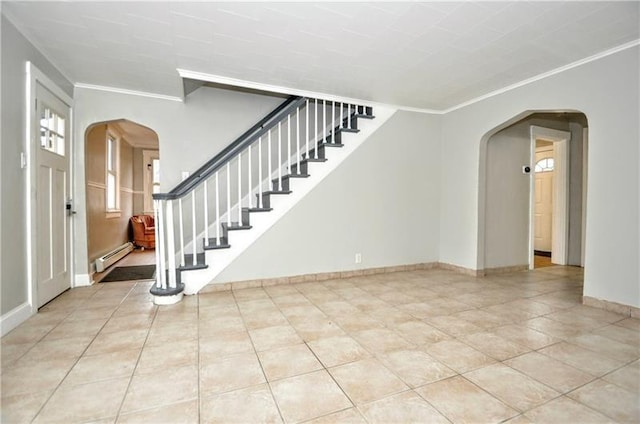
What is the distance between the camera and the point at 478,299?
3238mm

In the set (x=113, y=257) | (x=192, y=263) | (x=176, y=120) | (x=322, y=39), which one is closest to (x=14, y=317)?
(x=192, y=263)

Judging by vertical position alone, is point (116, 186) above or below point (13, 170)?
above

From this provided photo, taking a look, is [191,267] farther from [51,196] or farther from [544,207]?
[544,207]

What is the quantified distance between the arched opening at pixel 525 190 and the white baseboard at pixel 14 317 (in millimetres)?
5071

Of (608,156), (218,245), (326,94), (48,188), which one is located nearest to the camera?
(608,156)

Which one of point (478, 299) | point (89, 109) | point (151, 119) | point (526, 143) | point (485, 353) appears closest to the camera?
point (485, 353)

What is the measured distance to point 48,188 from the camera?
303 cm

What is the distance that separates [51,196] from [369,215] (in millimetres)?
3706

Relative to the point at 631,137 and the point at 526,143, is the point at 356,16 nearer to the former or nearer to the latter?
the point at 631,137

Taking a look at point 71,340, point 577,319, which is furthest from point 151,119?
point 577,319

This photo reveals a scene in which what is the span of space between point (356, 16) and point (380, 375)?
254 cm

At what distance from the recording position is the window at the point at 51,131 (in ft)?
9.63

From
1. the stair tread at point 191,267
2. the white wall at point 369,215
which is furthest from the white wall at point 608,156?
the stair tread at point 191,267

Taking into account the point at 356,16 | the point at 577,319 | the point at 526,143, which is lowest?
the point at 577,319
